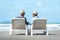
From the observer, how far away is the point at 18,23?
406 inches

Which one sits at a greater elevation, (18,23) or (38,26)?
(18,23)

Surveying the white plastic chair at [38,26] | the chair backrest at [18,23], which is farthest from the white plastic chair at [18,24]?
the white plastic chair at [38,26]

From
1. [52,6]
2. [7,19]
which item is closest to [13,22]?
[7,19]

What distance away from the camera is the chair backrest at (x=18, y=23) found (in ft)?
33.7

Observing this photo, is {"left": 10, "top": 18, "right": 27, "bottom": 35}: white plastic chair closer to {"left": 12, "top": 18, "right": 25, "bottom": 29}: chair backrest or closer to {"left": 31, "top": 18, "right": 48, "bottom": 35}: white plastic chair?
{"left": 12, "top": 18, "right": 25, "bottom": 29}: chair backrest

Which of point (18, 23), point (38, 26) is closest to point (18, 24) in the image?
point (18, 23)

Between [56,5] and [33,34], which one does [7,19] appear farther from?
[33,34]

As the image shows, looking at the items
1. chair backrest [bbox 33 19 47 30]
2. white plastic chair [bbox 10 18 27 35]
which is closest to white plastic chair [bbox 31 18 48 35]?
chair backrest [bbox 33 19 47 30]

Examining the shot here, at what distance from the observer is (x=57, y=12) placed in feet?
91.5

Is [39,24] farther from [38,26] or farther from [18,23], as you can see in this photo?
[18,23]

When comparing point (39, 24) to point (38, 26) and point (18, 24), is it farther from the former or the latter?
point (18, 24)

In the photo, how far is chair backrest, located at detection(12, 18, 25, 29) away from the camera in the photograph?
10.3 metres

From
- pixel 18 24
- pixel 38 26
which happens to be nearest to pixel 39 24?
pixel 38 26

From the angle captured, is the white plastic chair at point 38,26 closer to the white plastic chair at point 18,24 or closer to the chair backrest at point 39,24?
the chair backrest at point 39,24
